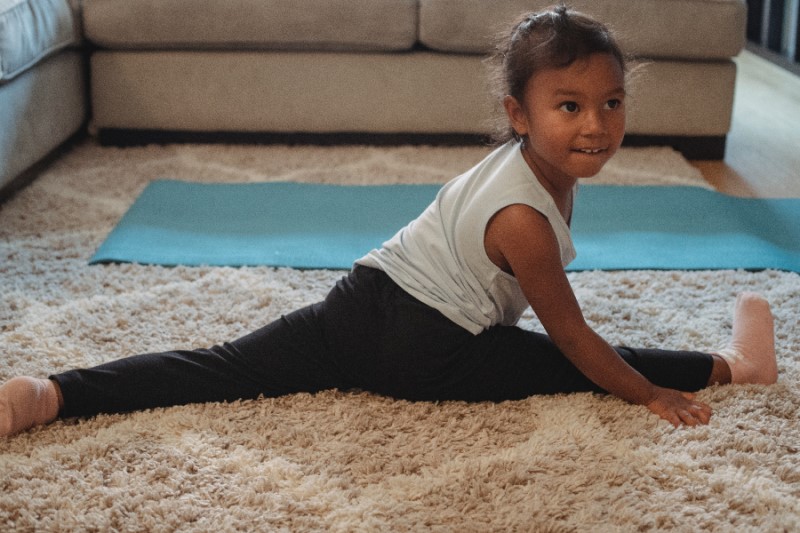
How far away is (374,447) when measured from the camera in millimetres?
1109

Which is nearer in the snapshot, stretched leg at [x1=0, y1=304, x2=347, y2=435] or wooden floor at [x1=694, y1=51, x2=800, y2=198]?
stretched leg at [x1=0, y1=304, x2=347, y2=435]

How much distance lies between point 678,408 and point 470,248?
0.33m

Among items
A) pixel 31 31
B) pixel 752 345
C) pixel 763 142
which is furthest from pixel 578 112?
pixel 763 142

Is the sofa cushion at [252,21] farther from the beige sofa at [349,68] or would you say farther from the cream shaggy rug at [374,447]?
the cream shaggy rug at [374,447]

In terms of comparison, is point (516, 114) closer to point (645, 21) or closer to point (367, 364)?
point (367, 364)

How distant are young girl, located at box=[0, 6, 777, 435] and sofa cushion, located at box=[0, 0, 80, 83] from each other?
100cm

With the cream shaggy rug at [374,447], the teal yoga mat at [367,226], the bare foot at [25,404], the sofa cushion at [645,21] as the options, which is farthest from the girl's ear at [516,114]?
the sofa cushion at [645,21]

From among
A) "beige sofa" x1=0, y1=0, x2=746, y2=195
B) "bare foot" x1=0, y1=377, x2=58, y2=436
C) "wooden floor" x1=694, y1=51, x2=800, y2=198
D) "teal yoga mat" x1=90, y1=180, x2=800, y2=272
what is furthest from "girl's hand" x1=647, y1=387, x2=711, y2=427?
"beige sofa" x1=0, y1=0, x2=746, y2=195

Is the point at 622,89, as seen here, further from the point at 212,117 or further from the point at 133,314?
the point at 212,117

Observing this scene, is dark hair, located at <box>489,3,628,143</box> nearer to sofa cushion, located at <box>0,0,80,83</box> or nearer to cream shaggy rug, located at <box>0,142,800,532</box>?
cream shaggy rug, located at <box>0,142,800,532</box>

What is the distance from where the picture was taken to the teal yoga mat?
5.59 feet

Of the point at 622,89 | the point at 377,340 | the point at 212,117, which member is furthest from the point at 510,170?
the point at 212,117

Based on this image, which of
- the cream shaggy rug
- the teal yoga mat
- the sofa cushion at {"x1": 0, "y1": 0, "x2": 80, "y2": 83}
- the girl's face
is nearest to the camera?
the cream shaggy rug

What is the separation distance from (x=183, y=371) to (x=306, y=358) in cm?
16
